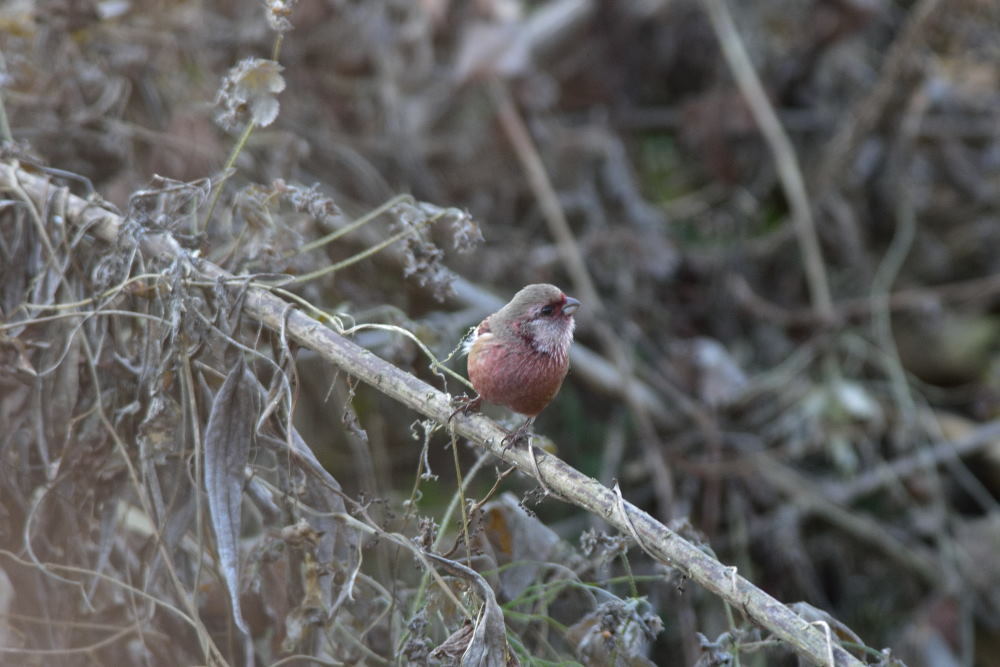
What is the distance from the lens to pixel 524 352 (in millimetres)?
2684

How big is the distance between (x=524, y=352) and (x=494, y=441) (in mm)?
319

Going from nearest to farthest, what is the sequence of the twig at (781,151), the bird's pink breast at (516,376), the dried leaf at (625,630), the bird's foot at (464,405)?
the dried leaf at (625,630)
the bird's foot at (464,405)
the bird's pink breast at (516,376)
the twig at (781,151)

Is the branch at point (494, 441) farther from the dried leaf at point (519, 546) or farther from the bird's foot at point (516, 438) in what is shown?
the dried leaf at point (519, 546)

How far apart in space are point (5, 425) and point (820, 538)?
3.91 m

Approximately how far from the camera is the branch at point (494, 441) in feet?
6.97

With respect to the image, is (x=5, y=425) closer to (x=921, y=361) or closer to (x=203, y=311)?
(x=203, y=311)

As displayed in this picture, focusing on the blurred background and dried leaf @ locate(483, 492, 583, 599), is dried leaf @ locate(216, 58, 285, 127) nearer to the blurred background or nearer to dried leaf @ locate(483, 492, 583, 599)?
dried leaf @ locate(483, 492, 583, 599)

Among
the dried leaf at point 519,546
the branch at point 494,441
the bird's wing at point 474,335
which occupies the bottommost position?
the dried leaf at point 519,546

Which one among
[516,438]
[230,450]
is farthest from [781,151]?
[230,450]

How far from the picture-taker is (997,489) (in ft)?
17.7

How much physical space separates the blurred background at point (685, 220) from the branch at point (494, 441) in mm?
1016

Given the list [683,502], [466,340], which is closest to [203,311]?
[466,340]

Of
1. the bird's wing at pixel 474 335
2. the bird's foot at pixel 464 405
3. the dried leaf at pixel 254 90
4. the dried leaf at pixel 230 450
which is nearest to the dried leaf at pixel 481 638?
the bird's foot at pixel 464 405

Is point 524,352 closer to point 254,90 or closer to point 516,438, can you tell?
point 516,438
